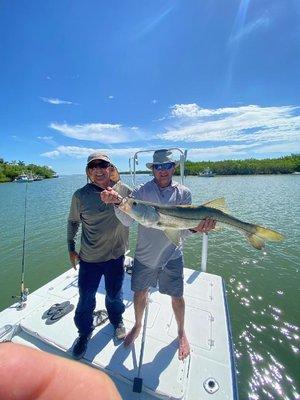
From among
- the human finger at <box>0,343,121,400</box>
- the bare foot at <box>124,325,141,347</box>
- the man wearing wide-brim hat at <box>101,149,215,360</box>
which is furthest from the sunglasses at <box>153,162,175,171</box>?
the human finger at <box>0,343,121,400</box>

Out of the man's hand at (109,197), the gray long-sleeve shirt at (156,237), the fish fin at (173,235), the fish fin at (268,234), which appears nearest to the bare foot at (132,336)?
the gray long-sleeve shirt at (156,237)

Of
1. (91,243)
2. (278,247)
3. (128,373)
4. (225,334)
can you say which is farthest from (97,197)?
(278,247)

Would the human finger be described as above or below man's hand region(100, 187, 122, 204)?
below

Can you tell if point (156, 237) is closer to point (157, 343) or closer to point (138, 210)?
point (138, 210)

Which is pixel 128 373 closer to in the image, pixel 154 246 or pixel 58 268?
pixel 154 246

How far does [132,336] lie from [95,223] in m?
1.78

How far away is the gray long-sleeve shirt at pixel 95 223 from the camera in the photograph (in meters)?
3.34

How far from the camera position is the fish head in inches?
116

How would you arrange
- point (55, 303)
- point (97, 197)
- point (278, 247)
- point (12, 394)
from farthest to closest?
point (278, 247)
point (55, 303)
point (97, 197)
point (12, 394)

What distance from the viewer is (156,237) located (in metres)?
3.39

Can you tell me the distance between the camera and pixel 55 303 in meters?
4.55

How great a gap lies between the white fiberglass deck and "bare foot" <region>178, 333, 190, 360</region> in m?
0.07

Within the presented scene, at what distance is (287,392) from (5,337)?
4.56 meters

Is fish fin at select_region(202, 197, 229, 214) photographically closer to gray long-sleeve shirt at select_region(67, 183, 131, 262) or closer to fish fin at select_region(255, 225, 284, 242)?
fish fin at select_region(255, 225, 284, 242)
